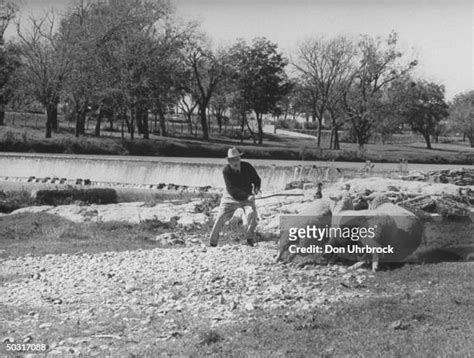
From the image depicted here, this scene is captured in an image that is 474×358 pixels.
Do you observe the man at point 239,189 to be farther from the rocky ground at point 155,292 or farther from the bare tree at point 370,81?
the bare tree at point 370,81

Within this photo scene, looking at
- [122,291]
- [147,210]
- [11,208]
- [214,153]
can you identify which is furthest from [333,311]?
[214,153]

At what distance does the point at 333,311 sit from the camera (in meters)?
8.50

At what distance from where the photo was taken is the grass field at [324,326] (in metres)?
7.27

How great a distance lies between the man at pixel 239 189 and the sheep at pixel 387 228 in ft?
6.84

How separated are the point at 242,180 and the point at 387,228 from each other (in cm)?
325

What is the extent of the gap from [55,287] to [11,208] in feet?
47.5

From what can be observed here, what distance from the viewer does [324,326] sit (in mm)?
7938

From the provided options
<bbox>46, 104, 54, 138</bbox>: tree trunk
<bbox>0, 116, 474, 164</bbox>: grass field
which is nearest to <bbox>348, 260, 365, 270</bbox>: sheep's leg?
<bbox>0, 116, 474, 164</bbox>: grass field

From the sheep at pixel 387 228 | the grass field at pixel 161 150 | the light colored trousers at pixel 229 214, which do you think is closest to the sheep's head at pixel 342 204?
the sheep at pixel 387 228

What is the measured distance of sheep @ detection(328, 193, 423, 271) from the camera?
10719 mm

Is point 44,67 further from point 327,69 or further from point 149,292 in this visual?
point 149,292

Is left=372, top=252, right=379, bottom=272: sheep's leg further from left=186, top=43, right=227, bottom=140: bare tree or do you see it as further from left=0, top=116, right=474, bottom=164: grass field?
left=186, top=43, right=227, bottom=140: bare tree

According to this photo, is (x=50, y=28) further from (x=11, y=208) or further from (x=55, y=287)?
(x=55, y=287)

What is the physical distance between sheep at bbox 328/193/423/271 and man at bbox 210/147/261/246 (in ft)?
6.84
